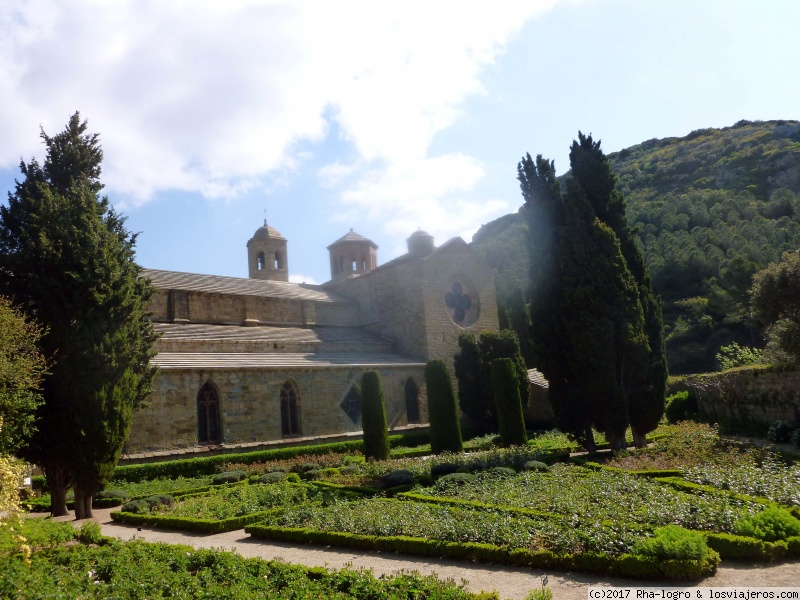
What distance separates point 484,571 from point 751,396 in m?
12.3

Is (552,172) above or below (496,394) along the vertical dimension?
above

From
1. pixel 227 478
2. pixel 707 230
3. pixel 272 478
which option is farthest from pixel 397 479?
pixel 707 230

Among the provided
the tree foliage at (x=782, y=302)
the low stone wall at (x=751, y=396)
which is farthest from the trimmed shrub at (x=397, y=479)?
the tree foliage at (x=782, y=302)

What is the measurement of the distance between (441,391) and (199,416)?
24.1ft

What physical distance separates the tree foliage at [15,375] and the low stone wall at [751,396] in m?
15.6

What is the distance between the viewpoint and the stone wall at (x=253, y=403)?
16984 mm

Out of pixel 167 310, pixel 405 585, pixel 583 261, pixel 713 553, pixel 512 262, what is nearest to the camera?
pixel 405 585

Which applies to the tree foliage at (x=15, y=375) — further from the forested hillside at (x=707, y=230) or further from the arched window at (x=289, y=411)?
the forested hillside at (x=707, y=230)

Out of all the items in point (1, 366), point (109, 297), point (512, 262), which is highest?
point (512, 262)

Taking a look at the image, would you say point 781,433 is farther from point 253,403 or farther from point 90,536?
point 253,403

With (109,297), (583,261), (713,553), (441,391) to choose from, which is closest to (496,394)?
(441,391)

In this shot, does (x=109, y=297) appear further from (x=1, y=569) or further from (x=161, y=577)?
(x=161, y=577)

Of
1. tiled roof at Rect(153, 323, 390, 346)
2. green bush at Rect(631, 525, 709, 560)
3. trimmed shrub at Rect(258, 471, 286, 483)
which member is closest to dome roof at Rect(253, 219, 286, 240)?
tiled roof at Rect(153, 323, 390, 346)

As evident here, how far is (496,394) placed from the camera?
18.2 m
